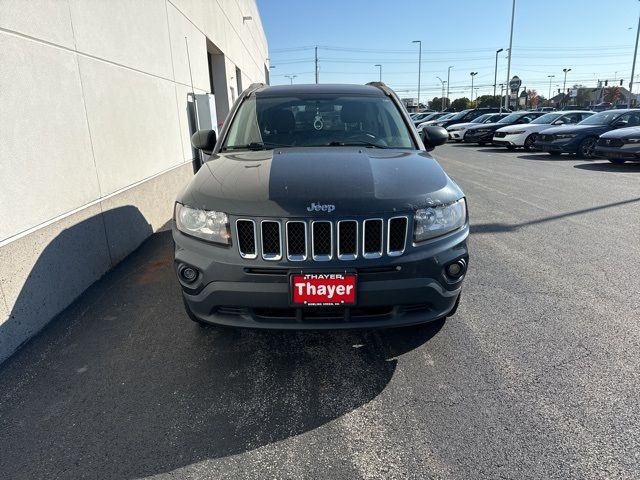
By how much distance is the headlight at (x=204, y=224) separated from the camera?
2.60m

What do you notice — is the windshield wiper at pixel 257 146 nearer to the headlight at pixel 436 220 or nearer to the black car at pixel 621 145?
the headlight at pixel 436 220

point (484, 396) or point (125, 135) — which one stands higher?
point (125, 135)

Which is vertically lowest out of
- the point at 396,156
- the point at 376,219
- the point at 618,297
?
the point at 618,297

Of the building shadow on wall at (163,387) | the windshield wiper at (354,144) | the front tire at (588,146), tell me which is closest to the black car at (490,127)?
the front tire at (588,146)

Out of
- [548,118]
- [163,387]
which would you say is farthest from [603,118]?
[163,387]

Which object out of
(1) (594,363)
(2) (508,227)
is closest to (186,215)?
(1) (594,363)

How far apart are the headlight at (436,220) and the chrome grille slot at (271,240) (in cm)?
80

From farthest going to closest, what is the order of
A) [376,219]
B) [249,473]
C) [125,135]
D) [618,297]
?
[125,135], [618,297], [376,219], [249,473]

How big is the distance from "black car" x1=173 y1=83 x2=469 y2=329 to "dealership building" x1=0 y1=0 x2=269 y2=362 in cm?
138

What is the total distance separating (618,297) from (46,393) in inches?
177

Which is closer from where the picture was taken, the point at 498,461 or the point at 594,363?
the point at 498,461

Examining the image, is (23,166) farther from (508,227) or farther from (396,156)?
(508,227)

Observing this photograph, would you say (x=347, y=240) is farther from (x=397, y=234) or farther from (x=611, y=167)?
(x=611, y=167)

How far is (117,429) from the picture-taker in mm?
2377
